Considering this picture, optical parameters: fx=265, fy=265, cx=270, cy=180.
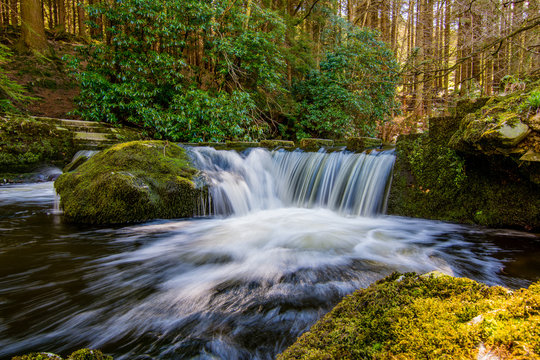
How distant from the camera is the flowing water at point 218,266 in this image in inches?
78.6

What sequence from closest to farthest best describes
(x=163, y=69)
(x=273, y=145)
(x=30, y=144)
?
(x=30, y=144)
(x=273, y=145)
(x=163, y=69)

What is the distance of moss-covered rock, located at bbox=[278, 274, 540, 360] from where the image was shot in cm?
75

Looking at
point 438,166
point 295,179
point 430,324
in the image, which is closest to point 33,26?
point 295,179

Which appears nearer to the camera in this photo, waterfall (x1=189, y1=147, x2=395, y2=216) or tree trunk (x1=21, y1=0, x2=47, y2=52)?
waterfall (x1=189, y1=147, x2=395, y2=216)

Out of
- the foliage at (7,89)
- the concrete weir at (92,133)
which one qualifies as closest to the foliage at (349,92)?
the concrete weir at (92,133)

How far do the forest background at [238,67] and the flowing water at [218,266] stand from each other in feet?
9.96

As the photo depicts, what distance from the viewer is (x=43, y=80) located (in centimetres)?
1285

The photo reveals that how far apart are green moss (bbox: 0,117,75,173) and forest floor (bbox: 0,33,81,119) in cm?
429

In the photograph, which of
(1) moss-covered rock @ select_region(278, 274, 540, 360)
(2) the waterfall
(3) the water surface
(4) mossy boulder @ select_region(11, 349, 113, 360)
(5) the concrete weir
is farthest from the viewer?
(5) the concrete weir

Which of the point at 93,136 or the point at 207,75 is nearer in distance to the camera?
the point at 93,136

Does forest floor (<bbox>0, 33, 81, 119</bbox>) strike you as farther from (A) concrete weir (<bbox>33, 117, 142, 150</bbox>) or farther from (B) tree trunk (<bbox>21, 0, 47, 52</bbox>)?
(A) concrete weir (<bbox>33, 117, 142, 150</bbox>)

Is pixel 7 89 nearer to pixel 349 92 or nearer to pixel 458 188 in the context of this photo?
pixel 458 188

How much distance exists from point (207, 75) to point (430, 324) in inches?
466

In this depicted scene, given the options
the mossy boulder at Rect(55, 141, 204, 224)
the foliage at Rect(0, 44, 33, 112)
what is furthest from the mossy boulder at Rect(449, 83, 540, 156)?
the foliage at Rect(0, 44, 33, 112)
